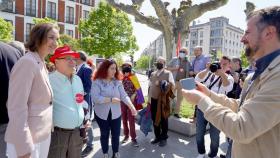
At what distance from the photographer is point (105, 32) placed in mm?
32875

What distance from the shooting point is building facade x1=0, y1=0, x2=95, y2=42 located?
122 ft

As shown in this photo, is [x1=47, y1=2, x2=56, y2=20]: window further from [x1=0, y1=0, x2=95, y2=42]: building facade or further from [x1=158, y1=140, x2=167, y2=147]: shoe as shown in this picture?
[x1=158, y1=140, x2=167, y2=147]: shoe

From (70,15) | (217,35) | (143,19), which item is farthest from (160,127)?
(217,35)

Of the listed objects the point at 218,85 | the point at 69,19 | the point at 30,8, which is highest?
the point at 30,8

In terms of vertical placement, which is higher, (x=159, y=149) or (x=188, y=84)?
(x=188, y=84)

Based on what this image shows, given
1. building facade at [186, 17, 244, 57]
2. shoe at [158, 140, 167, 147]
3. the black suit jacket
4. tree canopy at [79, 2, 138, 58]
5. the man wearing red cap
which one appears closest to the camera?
the black suit jacket

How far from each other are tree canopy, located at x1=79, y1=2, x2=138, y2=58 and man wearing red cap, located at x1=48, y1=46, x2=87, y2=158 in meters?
29.5

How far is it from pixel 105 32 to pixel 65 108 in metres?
30.4

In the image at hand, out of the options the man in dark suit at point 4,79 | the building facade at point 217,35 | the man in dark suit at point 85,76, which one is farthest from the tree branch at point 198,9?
the building facade at point 217,35

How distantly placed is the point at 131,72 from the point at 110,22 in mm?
27340

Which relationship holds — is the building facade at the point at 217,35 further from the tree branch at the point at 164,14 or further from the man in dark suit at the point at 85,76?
the man in dark suit at the point at 85,76

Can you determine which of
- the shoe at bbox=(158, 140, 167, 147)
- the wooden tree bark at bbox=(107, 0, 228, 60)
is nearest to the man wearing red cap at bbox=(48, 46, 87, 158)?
the shoe at bbox=(158, 140, 167, 147)

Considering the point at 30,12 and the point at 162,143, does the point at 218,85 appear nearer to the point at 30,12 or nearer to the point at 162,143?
the point at 162,143

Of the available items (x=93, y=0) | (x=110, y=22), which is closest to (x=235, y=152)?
(x=110, y=22)
